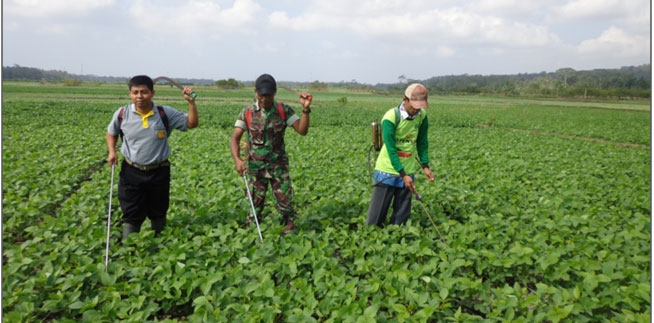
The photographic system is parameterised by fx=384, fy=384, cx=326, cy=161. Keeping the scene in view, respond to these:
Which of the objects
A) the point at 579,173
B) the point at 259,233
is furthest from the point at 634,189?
the point at 259,233

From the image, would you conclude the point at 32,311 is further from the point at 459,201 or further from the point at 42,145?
the point at 42,145

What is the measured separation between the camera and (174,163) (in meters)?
8.95

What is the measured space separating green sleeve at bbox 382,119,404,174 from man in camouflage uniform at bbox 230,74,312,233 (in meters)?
0.85

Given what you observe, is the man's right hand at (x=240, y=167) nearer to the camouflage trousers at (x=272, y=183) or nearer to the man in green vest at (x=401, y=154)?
the camouflage trousers at (x=272, y=183)

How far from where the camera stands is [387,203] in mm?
4605

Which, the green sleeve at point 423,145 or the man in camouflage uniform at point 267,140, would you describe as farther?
the green sleeve at point 423,145

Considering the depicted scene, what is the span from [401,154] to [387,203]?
0.64m

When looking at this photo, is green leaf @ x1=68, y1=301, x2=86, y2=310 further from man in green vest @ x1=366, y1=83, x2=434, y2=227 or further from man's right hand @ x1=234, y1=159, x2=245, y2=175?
man in green vest @ x1=366, y1=83, x2=434, y2=227

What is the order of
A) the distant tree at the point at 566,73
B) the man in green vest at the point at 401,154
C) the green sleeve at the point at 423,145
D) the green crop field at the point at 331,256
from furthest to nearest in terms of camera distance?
1. the distant tree at the point at 566,73
2. the green sleeve at the point at 423,145
3. the man in green vest at the point at 401,154
4. the green crop field at the point at 331,256

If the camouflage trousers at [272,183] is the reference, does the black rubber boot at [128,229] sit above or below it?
below

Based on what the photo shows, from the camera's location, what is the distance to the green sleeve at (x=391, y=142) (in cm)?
412

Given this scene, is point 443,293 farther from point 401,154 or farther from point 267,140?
point 267,140

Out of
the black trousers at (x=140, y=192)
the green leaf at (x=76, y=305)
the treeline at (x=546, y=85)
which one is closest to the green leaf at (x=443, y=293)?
the green leaf at (x=76, y=305)

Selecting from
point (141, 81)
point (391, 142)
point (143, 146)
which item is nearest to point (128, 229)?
point (143, 146)
